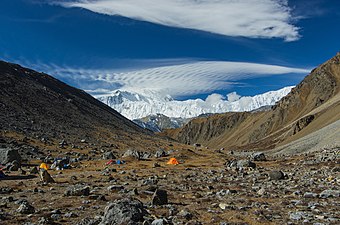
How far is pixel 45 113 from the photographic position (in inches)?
3942

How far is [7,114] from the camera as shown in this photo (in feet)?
279

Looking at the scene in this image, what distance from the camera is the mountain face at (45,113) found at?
275 ft

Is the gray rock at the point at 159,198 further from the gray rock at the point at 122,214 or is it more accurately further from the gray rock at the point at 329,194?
the gray rock at the point at 329,194

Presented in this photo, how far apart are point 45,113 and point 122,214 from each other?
305ft

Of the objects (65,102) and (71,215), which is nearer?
(71,215)

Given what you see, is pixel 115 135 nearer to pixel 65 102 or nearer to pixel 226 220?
pixel 65 102

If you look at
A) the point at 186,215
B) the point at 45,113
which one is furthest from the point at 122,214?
the point at 45,113

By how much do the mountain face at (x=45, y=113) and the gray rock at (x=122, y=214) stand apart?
6477 cm

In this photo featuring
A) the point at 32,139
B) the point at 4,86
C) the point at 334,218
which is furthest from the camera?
the point at 4,86

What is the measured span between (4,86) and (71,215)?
323ft

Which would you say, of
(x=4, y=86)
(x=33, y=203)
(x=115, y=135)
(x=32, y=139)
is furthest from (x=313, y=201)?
(x=4, y=86)

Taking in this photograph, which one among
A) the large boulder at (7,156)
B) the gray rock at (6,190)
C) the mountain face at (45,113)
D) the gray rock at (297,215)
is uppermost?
the mountain face at (45,113)

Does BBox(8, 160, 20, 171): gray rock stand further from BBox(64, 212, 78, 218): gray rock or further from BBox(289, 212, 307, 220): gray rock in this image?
BBox(289, 212, 307, 220): gray rock

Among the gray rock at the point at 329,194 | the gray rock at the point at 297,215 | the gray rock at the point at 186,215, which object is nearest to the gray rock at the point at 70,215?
the gray rock at the point at 186,215
